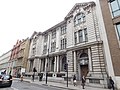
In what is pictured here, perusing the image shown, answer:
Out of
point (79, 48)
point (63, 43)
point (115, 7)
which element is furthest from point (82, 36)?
point (115, 7)

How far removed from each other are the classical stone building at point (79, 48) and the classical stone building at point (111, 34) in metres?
1.18

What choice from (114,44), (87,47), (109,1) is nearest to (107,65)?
(114,44)

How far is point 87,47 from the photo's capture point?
19422 mm

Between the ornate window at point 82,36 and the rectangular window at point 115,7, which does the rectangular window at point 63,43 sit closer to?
the ornate window at point 82,36

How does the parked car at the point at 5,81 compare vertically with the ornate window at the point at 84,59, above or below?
below

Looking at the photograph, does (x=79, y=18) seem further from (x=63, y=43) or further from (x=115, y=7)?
(x=115, y=7)

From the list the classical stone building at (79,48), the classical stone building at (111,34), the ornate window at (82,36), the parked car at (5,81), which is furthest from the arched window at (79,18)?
the parked car at (5,81)

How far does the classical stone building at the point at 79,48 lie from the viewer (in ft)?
56.8

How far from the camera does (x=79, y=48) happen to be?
20609 millimetres

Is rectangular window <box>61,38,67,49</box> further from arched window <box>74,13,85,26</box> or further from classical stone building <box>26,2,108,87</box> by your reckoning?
arched window <box>74,13,85,26</box>

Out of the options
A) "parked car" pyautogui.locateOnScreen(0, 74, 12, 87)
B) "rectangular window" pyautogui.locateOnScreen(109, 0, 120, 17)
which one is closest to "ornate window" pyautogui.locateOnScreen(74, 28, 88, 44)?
"rectangular window" pyautogui.locateOnScreen(109, 0, 120, 17)

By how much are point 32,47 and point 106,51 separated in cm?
2846

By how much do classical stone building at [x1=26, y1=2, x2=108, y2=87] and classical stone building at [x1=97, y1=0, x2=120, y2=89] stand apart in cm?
118

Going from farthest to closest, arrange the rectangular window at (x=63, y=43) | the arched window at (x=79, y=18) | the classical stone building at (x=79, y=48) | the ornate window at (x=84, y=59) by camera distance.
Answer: the rectangular window at (x=63, y=43), the arched window at (x=79, y=18), the ornate window at (x=84, y=59), the classical stone building at (x=79, y=48)
